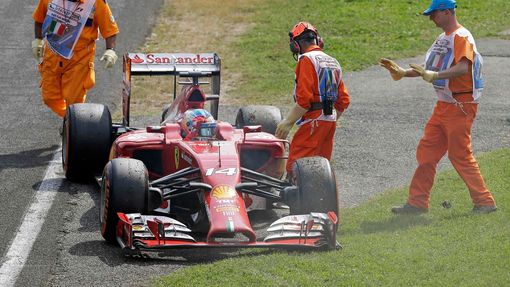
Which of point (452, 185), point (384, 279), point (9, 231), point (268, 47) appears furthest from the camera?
point (268, 47)

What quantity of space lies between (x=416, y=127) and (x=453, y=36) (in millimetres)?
4433

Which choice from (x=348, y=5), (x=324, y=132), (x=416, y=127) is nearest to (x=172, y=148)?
(x=324, y=132)

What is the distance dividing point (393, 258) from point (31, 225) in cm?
335

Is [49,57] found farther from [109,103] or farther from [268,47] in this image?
[268,47]

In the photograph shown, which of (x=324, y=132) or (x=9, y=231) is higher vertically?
(x=324, y=132)

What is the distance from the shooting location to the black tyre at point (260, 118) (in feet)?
41.4

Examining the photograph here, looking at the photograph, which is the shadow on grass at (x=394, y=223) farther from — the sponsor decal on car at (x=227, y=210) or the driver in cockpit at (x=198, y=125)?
the driver in cockpit at (x=198, y=125)

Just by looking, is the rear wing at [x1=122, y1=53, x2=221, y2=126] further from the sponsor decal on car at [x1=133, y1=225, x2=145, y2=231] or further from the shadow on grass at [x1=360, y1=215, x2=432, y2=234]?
the sponsor decal on car at [x1=133, y1=225, x2=145, y2=231]

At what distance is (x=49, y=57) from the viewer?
13633 mm

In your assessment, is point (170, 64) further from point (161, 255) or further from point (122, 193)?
point (161, 255)

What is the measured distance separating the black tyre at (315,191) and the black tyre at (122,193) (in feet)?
4.26

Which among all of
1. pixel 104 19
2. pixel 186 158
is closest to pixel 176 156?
pixel 186 158

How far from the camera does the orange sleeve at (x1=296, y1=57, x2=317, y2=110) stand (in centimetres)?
1064

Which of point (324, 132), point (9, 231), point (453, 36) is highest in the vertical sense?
point (453, 36)
